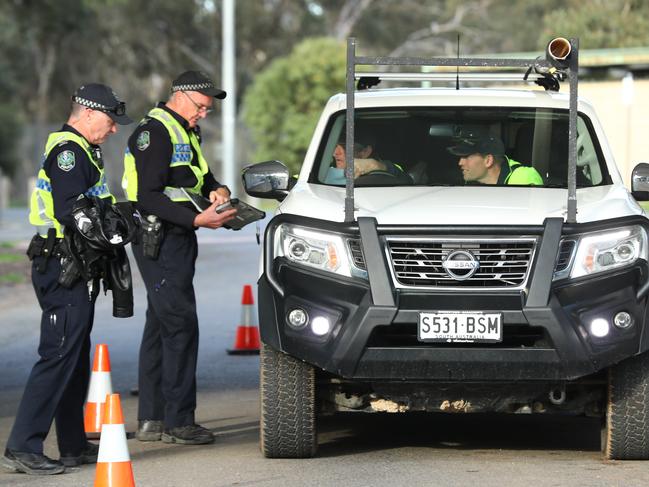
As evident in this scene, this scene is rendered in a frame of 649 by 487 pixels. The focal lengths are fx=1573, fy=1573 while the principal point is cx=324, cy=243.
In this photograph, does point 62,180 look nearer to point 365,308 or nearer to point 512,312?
point 365,308

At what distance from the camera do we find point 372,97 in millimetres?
9234

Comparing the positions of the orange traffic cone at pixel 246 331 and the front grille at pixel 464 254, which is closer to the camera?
the front grille at pixel 464 254

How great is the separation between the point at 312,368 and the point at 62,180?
1.56m

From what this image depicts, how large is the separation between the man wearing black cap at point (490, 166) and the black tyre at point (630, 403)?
1.34m

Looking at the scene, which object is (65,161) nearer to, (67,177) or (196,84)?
(67,177)

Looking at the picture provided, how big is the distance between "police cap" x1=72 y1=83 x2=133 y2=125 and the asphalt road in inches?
71.0

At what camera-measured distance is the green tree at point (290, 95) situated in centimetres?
4556

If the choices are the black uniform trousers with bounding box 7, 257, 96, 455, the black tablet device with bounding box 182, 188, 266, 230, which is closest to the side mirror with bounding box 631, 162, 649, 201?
the black tablet device with bounding box 182, 188, 266, 230

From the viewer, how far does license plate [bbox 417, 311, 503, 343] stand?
24.5ft

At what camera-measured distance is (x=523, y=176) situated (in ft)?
28.7

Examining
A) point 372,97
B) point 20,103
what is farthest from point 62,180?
point 20,103

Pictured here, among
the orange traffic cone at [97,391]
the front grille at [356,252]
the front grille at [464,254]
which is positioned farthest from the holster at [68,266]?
the front grille at [464,254]

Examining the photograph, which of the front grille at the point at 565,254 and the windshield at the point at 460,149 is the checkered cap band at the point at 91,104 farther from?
the front grille at the point at 565,254

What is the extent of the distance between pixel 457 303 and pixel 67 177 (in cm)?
204
